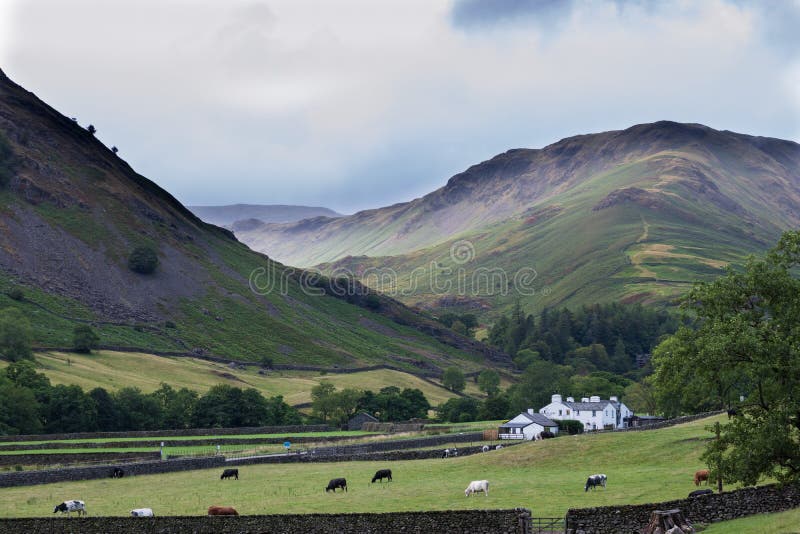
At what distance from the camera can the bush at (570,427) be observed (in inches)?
4985

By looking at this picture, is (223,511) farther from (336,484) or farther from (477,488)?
(477,488)

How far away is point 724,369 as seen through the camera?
41125mm

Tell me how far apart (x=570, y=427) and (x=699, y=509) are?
89412mm

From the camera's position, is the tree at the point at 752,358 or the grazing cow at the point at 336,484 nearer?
the tree at the point at 752,358

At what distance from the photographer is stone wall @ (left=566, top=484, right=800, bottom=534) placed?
124 ft

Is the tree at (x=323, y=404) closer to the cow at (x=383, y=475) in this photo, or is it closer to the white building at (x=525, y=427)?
the white building at (x=525, y=427)

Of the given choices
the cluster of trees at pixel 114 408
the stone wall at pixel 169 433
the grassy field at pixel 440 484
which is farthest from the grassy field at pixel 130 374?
the grassy field at pixel 440 484

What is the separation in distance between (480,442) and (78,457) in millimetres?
47695

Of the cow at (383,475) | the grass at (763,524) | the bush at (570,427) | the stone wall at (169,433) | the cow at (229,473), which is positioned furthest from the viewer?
the bush at (570,427)

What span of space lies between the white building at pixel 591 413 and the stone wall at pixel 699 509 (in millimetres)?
98069

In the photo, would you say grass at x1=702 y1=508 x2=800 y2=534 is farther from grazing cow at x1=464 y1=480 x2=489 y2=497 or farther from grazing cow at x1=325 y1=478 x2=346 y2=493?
grazing cow at x1=325 y1=478 x2=346 y2=493

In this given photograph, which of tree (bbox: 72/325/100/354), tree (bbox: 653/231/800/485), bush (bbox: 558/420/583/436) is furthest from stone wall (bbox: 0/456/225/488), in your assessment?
tree (bbox: 72/325/100/354)

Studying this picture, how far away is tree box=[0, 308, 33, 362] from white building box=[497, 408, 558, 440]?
8387 cm

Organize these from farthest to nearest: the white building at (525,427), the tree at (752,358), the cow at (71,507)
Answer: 1. the white building at (525,427)
2. the cow at (71,507)
3. the tree at (752,358)
